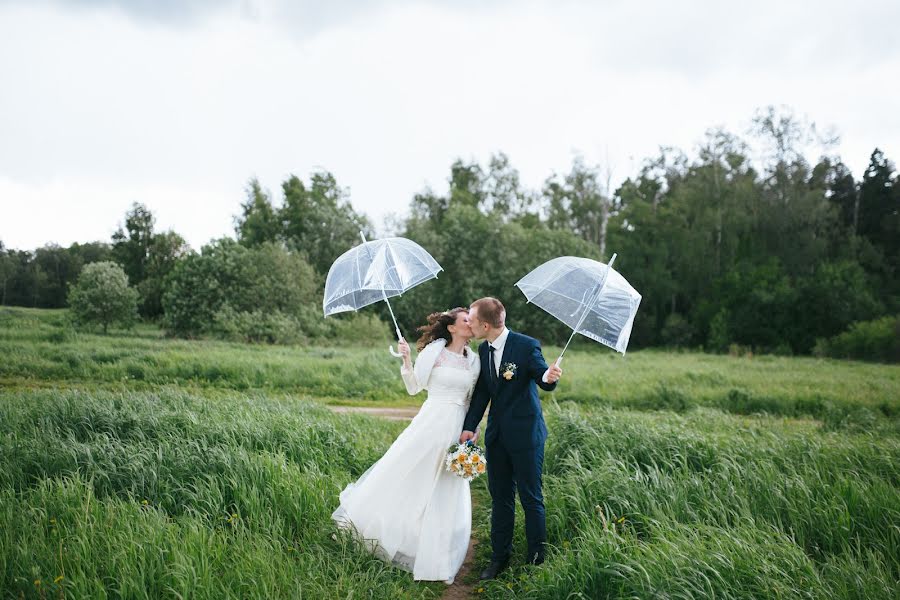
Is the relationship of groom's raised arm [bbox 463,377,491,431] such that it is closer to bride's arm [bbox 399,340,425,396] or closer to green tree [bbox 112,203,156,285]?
bride's arm [bbox 399,340,425,396]

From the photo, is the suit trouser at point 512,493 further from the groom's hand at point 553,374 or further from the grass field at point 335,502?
the groom's hand at point 553,374

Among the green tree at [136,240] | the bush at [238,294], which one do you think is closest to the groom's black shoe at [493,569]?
the green tree at [136,240]

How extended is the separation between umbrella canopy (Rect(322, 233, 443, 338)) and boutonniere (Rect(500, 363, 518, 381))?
1.20 metres

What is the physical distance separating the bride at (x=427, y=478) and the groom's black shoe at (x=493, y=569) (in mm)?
256

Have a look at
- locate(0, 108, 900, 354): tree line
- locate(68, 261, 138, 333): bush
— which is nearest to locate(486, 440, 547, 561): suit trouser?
locate(68, 261, 138, 333): bush

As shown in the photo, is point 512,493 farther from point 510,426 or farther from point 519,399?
point 519,399

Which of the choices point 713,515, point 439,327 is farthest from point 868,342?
point 439,327

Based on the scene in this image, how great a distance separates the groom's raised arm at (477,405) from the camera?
520cm

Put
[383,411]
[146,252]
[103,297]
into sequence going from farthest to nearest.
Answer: [146,252], [103,297], [383,411]

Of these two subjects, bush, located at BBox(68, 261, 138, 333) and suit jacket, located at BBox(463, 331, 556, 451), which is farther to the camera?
bush, located at BBox(68, 261, 138, 333)

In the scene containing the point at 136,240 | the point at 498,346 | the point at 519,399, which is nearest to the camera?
the point at 519,399

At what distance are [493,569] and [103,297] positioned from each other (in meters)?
18.6

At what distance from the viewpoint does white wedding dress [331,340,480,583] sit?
5082 mm

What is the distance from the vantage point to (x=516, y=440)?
481 cm
